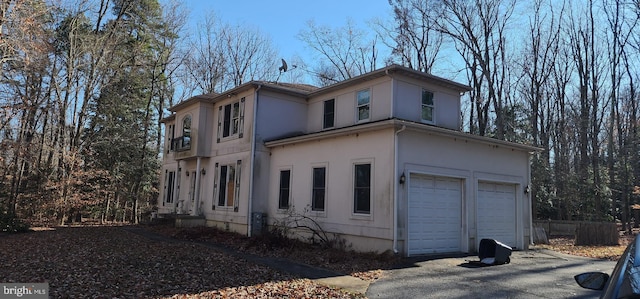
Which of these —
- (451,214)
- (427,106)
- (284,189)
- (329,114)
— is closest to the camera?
(451,214)

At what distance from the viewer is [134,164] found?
85.1 ft

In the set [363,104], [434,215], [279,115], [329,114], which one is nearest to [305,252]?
[434,215]

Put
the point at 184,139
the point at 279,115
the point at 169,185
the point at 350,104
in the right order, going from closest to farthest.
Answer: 1. the point at 350,104
2. the point at 279,115
3. the point at 184,139
4. the point at 169,185

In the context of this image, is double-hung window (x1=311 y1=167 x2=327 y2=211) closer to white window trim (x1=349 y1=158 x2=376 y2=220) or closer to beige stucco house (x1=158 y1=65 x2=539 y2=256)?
beige stucco house (x1=158 y1=65 x2=539 y2=256)

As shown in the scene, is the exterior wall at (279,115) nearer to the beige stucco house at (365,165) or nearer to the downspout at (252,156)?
the beige stucco house at (365,165)

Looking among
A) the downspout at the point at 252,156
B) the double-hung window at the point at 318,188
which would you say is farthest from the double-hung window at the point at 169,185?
the double-hung window at the point at 318,188

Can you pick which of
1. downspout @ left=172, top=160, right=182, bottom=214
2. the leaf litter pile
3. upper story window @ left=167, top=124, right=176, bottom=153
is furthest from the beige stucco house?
the leaf litter pile

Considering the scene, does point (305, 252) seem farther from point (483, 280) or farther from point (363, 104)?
point (363, 104)

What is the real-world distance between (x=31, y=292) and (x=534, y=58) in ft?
95.1

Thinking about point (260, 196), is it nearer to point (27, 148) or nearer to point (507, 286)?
point (507, 286)

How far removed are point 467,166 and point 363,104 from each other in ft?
13.3

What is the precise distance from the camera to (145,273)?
8398 millimetres

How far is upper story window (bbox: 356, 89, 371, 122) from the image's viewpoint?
14.3 meters

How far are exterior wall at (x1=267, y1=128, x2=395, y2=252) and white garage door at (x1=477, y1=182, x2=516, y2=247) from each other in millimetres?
3736
